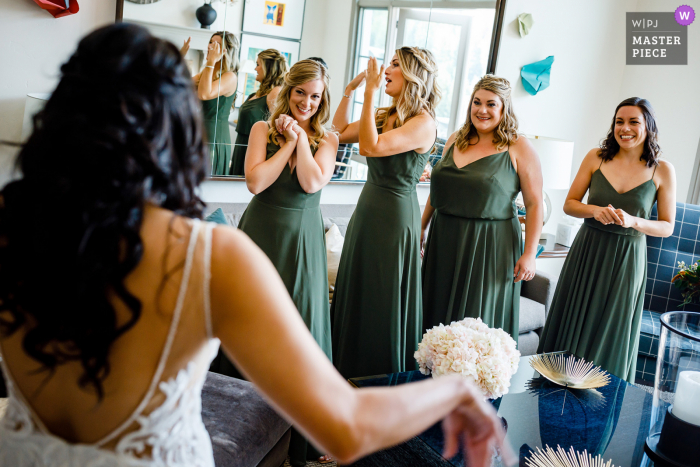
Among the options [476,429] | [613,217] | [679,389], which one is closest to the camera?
[476,429]

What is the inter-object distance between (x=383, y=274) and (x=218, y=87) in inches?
46.5

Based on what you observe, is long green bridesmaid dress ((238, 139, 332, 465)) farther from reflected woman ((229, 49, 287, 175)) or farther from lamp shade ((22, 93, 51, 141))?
lamp shade ((22, 93, 51, 141))

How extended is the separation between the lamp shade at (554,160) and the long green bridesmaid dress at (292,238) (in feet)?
5.18

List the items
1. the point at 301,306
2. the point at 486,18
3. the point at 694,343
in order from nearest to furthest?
the point at 694,343
the point at 301,306
the point at 486,18

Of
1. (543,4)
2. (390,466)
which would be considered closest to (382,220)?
(390,466)

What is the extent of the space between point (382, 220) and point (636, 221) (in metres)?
1.19

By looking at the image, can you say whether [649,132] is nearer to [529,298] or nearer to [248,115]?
[529,298]

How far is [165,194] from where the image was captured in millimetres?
628

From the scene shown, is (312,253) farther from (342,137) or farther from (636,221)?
(636,221)

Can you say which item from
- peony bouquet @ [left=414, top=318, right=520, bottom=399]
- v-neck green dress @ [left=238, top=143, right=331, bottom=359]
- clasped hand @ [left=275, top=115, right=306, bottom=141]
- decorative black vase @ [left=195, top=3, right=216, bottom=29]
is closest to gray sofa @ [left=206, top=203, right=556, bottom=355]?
v-neck green dress @ [left=238, top=143, right=331, bottom=359]

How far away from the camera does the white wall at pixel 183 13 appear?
2.54m

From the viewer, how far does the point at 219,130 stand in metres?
2.85

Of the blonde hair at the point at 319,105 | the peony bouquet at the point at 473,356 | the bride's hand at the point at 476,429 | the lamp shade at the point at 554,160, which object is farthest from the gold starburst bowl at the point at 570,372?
the bride's hand at the point at 476,429

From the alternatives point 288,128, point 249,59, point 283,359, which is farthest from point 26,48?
point 283,359
